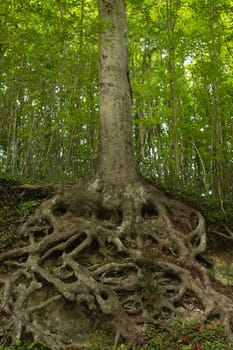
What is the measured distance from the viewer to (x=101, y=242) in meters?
5.41

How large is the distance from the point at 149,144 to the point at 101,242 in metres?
10.6

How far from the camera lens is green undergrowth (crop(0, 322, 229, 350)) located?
404 cm

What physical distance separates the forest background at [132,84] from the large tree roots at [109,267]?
1860 mm

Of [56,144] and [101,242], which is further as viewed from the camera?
[56,144]

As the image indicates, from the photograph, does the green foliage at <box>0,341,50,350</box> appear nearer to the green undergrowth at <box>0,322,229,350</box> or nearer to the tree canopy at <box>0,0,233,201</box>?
the green undergrowth at <box>0,322,229,350</box>

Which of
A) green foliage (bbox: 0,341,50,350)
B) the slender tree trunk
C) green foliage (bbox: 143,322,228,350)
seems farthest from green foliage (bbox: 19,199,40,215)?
green foliage (bbox: 143,322,228,350)

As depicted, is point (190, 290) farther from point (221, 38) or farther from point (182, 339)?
point (221, 38)

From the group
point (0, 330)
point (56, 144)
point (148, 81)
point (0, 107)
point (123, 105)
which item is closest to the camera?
point (0, 330)

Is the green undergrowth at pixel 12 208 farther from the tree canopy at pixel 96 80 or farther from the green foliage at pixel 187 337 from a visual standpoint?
the green foliage at pixel 187 337

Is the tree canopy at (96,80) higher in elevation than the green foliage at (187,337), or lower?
higher

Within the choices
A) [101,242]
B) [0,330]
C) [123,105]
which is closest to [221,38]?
[123,105]

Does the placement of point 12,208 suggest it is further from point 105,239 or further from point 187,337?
point 187,337

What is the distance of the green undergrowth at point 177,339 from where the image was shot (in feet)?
13.2

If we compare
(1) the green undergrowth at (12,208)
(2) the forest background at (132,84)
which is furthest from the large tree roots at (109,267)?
(2) the forest background at (132,84)
